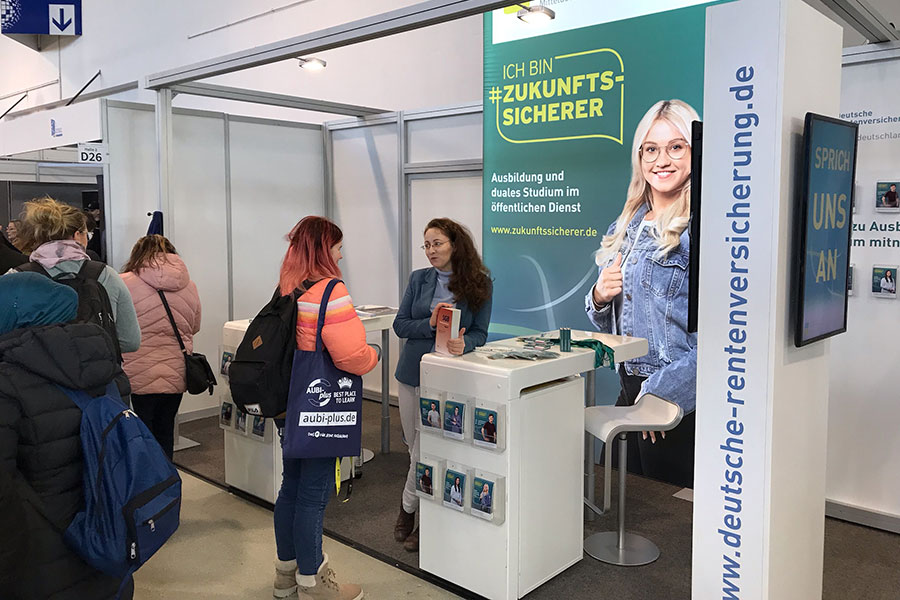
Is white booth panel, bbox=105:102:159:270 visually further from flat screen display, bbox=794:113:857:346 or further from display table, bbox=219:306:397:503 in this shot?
flat screen display, bbox=794:113:857:346

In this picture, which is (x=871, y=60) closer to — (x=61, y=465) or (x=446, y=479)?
(x=446, y=479)

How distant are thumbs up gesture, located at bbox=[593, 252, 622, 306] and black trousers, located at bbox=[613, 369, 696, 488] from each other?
1.45ft

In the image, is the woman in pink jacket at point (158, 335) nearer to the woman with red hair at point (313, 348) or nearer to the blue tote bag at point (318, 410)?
the woman with red hair at point (313, 348)

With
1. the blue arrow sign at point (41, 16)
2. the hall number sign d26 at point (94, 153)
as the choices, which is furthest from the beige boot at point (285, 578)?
the blue arrow sign at point (41, 16)

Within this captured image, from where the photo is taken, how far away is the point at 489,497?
281cm

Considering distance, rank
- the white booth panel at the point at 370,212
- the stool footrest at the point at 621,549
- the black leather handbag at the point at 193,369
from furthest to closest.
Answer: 1. the white booth panel at the point at 370,212
2. the black leather handbag at the point at 193,369
3. the stool footrest at the point at 621,549

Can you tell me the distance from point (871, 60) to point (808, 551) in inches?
92.4

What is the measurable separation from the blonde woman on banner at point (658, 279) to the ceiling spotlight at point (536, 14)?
0.87 m

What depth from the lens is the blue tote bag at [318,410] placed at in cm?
260

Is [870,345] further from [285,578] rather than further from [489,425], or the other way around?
[285,578]

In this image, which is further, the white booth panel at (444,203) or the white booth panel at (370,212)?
the white booth panel at (370,212)

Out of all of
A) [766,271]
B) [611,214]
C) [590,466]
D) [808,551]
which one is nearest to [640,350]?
[590,466]

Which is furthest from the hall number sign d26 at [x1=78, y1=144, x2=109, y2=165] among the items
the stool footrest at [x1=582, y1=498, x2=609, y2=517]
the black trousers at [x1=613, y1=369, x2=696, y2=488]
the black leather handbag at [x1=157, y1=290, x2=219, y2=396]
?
the stool footrest at [x1=582, y1=498, x2=609, y2=517]

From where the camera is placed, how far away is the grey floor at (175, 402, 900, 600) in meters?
3.06
